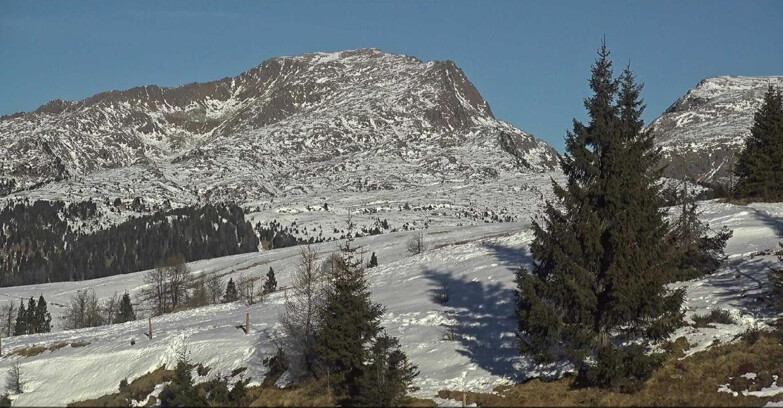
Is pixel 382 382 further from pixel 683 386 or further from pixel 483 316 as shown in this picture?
pixel 483 316

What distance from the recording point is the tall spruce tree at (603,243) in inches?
1222

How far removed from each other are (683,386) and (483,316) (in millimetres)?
21965

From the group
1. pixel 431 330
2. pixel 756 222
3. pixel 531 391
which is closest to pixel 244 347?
pixel 431 330

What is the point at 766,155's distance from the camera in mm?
73000

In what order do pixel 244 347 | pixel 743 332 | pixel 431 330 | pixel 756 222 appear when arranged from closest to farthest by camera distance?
pixel 743 332
pixel 431 330
pixel 244 347
pixel 756 222

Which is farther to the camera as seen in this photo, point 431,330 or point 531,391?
point 431,330

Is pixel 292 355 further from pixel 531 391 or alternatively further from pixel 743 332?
pixel 743 332

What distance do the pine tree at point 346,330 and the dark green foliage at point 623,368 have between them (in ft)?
39.0

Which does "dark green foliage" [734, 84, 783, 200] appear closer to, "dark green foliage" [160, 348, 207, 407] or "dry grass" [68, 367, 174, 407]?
"dry grass" [68, 367, 174, 407]

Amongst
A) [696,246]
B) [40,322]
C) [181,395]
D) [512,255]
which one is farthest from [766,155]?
[40,322]

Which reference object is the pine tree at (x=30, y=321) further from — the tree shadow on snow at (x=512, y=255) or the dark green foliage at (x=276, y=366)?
the dark green foliage at (x=276, y=366)

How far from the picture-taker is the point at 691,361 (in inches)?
1341

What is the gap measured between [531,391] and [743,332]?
11158 millimetres

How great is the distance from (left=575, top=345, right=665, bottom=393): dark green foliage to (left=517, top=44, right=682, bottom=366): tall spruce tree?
800 mm
